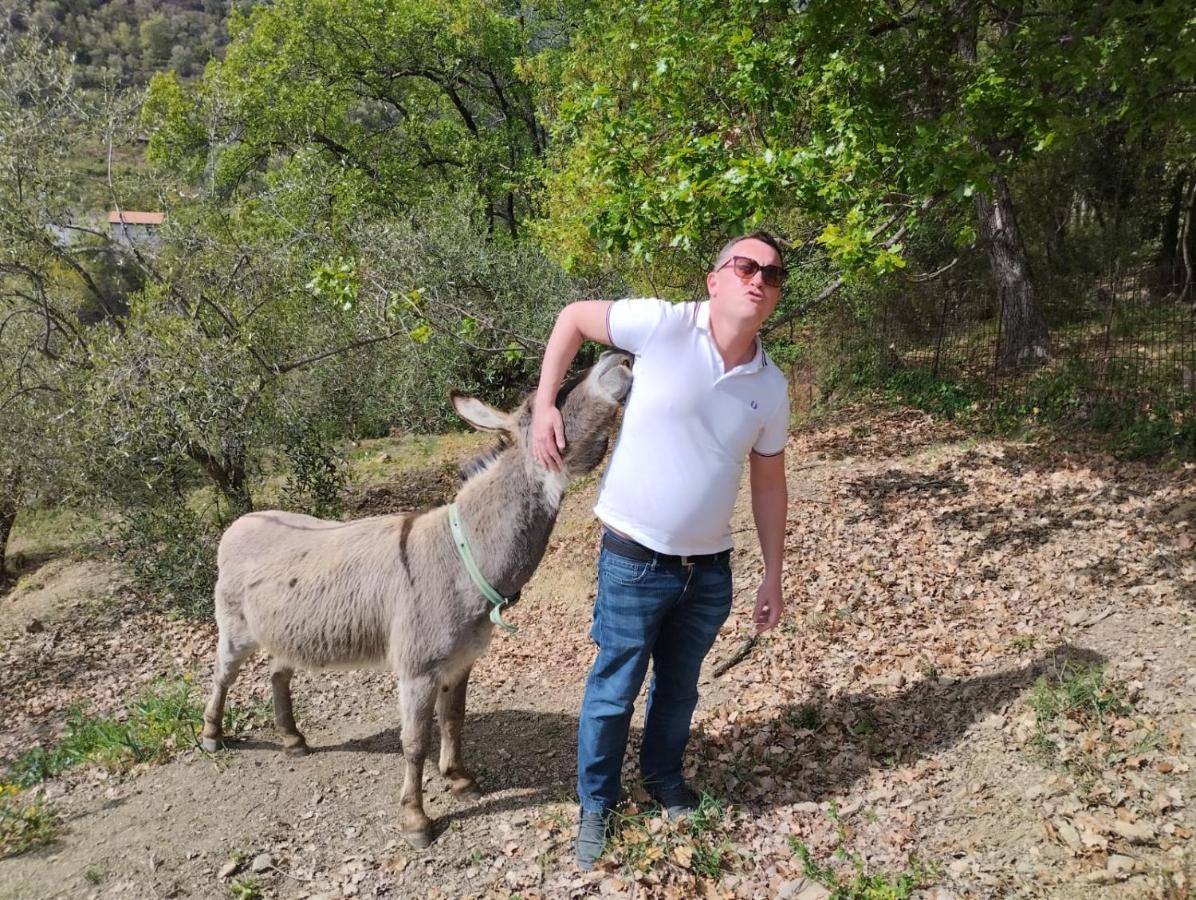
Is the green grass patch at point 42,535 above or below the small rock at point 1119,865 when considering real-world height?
below

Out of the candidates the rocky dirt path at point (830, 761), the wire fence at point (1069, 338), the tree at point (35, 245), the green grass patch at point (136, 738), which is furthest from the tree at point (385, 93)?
the rocky dirt path at point (830, 761)

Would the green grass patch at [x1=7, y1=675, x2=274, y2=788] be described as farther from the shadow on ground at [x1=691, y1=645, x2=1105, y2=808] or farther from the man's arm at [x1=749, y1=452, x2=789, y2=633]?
the man's arm at [x1=749, y1=452, x2=789, y2=633]

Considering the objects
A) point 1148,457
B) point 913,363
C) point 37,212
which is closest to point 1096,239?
point 913,363

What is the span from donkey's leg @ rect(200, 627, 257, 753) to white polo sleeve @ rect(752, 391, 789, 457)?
3.05 meters

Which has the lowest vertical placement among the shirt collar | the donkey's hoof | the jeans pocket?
the donkey's hoof

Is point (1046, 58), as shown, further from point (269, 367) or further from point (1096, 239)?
point (1096, 239)

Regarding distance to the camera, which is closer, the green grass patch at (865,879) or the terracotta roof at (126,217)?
the green grass patch at (865,879)

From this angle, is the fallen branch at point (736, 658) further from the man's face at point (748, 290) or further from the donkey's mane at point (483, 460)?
the man's face at point (748, 290)

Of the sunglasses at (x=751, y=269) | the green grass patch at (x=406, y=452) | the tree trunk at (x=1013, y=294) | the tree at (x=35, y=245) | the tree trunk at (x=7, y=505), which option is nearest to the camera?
the sunglasses at (x=751, y=269)

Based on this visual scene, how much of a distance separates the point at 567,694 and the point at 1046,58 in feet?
17.7

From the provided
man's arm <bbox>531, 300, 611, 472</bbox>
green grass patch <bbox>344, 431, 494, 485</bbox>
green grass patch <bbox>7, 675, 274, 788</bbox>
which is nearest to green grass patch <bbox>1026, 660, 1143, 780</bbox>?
man's arm <bbox>531, 300, 611, 472</bbox>

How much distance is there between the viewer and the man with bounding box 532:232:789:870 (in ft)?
8.31

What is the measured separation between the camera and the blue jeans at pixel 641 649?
107 inches

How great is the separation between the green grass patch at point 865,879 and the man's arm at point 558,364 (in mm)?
1967
